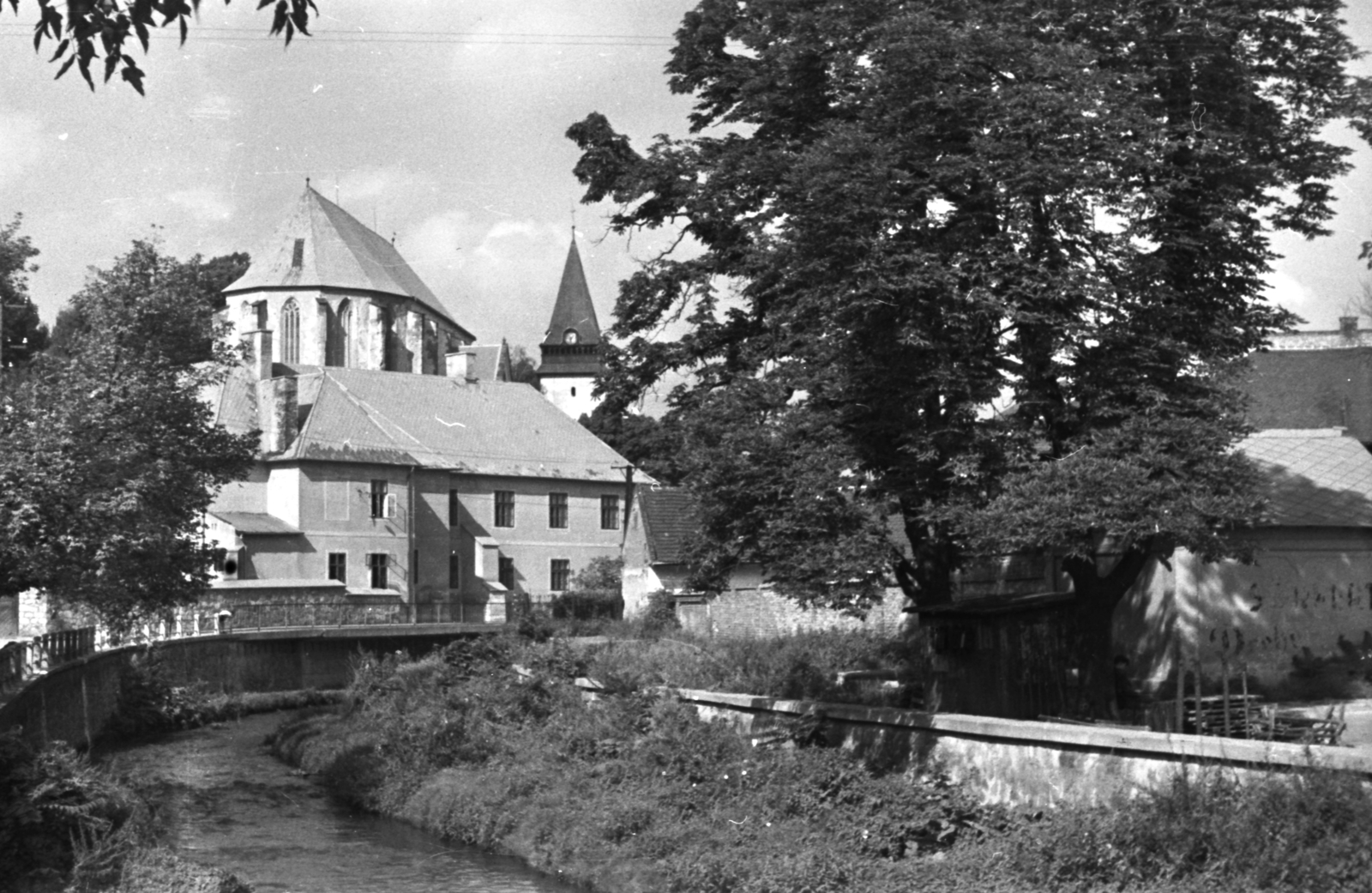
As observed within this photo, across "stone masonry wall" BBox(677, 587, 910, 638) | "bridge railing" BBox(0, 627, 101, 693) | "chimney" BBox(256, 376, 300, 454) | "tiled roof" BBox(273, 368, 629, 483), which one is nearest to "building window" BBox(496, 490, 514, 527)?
"tiled roof" BBox(273, 368, 629, 483)

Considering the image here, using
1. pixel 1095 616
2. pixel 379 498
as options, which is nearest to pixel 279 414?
pixel 379 498

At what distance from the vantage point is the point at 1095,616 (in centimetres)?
2150

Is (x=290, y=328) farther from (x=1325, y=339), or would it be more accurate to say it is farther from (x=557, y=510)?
(x=1325, y=339)

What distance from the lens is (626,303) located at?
26.7 metres

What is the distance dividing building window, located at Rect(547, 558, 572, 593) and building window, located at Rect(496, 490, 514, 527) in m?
2.94

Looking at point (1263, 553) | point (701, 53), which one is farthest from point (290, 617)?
point (1263, 553)

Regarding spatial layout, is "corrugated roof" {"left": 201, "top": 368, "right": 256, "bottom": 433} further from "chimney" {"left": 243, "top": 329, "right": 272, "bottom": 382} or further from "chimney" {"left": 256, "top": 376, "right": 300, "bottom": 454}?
"chimney" {"left": 256, "top": 376, "right": 300, "bottom": 454}

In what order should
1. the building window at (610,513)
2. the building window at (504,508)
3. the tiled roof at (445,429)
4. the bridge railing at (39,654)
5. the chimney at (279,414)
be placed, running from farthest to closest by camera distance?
the building window at (610,513) < the building window at (504,508) < the tiled roof at (445,429) < the chimney at (279,414) < the bridge railing at (39,654)

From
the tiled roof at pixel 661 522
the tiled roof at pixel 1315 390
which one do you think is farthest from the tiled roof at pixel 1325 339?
the tiled roof at pixel 661 522

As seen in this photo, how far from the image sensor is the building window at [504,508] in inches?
2645

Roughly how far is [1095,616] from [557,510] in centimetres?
4898

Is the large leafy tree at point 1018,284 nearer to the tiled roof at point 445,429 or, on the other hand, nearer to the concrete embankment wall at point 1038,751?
the concrete embankment wall at point 1038,751

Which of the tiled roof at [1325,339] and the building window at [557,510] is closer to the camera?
the tiled roof at [1325,339]

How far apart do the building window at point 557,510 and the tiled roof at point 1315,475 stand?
1623 inches
